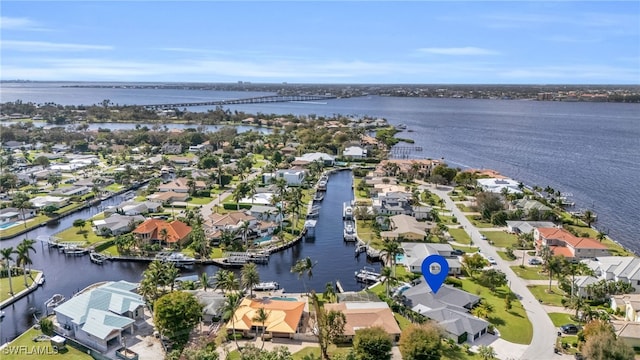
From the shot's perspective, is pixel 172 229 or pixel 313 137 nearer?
pixel 172 229

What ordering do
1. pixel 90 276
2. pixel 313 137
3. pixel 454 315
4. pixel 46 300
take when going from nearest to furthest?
pixel 454 315 < pixel 46 300 < pixel 90 276 < pixel 313 137

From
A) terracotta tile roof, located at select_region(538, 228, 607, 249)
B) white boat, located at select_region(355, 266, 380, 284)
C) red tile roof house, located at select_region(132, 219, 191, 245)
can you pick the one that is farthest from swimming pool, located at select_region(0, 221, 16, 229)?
terracotta tile roof, located at select_region(538, 228, 607, 249)

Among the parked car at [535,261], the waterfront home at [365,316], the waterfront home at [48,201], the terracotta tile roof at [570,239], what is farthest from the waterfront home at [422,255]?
the waterfront home at [48,201]

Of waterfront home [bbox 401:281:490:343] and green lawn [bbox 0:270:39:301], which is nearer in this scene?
waterfront home [bbox 401:281:490:343]

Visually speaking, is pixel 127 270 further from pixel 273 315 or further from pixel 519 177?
pixel 519 177

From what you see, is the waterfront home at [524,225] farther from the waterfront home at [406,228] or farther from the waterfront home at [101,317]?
the waterfront home at [101,317]

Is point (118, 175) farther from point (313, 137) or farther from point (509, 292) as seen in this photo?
point (509, 292)

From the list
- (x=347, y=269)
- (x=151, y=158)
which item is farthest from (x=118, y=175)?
(x=347, y=269)

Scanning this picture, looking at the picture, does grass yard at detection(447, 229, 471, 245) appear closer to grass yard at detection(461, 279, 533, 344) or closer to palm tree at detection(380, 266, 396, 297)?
grass yard at detection(461, 279, 533, 344)
